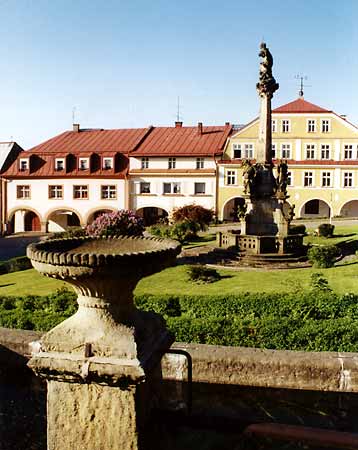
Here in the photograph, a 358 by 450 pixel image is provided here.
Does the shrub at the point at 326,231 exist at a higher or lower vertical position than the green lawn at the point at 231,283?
higher

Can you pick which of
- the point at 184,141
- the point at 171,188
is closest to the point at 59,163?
the point at 171,188

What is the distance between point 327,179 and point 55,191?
23102mm

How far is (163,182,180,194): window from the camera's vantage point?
4228cm

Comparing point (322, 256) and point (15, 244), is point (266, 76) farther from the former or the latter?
point (15, 244)

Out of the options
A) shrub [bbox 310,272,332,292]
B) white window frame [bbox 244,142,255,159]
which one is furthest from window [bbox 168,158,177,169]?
shrub [bbox 310,272,332,292]

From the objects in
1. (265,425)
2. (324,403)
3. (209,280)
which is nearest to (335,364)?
(324,403)

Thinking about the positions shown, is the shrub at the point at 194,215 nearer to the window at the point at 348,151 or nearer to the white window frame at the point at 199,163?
the white window frame at the point at 199,163

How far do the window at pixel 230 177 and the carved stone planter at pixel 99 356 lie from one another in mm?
38584

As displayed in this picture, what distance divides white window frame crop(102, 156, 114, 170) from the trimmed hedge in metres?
30.6

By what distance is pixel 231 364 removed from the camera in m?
5.13

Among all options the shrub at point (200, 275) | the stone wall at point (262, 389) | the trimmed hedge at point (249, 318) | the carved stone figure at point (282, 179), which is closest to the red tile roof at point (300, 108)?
the carved stone figure at point (282, 179)

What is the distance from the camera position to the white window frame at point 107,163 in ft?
141

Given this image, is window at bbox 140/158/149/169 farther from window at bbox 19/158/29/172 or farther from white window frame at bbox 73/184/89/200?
window at bbox 19/158/29/172

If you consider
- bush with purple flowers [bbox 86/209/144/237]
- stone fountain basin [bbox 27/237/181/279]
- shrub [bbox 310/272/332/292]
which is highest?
stone fountain basin [bbox 27/237/181/279]
